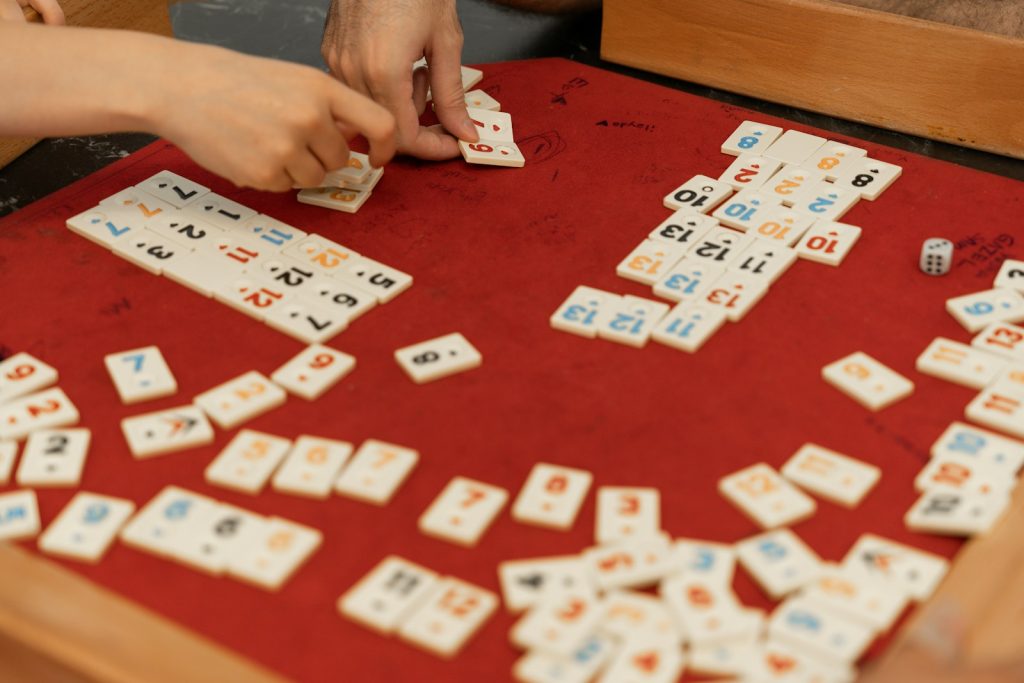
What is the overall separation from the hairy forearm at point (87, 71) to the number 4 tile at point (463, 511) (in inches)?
29.5

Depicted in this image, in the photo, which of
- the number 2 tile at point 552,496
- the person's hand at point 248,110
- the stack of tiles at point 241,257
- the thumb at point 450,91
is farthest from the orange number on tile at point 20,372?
the thumb at point 450,91

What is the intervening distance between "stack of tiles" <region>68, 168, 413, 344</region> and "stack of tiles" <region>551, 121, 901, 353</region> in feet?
1.04

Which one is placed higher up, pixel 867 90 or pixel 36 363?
pixel 867 90

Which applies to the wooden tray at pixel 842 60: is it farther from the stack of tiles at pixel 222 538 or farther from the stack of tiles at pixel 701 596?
the stack of tiles at pixel 222 538

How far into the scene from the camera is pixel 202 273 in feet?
5.33

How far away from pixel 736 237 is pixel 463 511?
713 millimetres

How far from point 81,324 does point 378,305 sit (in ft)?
1.41

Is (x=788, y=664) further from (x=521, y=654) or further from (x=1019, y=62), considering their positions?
(x=1019, y=62)

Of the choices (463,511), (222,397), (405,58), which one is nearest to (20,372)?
(222,397)

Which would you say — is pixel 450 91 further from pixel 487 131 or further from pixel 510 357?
pixel 510 357

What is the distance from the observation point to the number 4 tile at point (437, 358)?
143 centimetres

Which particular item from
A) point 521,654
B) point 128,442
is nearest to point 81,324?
point 128,442

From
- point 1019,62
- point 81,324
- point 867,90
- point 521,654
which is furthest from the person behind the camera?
point 867,90

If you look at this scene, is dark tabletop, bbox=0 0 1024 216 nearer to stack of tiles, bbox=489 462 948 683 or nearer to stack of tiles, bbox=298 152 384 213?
stack of tiles, bbox=298 152 384 213
